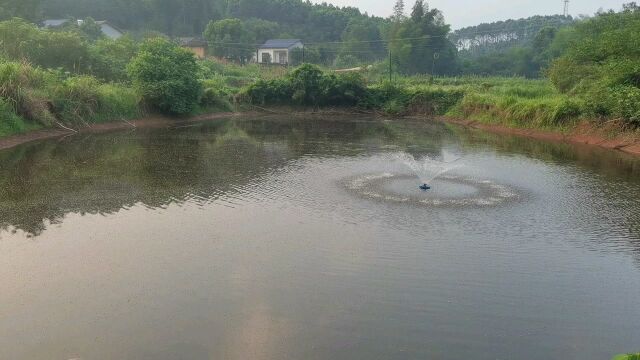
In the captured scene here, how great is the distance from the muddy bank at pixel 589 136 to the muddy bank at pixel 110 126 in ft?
68.1

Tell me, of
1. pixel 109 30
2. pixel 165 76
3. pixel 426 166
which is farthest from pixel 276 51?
pixel 426 166

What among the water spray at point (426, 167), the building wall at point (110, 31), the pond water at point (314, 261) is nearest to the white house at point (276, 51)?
the building wall at point (110, 31)

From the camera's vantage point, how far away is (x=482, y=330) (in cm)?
830

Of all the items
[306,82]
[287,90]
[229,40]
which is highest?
[229,40]

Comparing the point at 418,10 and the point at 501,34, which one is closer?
the point at 418,10

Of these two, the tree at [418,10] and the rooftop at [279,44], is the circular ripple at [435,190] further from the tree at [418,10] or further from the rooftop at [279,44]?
the tree at [418,10]

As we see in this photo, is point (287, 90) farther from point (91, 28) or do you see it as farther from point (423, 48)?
point (423, 48)

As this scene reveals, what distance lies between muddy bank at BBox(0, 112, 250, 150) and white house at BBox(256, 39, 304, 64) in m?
36.4

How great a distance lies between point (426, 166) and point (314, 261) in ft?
38.4

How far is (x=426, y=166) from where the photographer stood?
21.7 meters

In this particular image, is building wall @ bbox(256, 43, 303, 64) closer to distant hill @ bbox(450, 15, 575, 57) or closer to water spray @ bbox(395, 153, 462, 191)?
water spray @ bbox(395, 153, 462, 191)

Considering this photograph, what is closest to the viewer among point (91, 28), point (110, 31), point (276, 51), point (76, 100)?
point (76, 100)

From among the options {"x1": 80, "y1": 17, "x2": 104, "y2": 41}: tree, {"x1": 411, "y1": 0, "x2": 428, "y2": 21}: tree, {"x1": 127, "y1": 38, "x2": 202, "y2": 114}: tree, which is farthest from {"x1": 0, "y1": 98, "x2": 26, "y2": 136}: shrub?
{"x1": 411, "y1": 0, "x2": 428, "y2": 21}: tree

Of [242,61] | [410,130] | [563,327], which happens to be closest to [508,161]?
[410,130]
